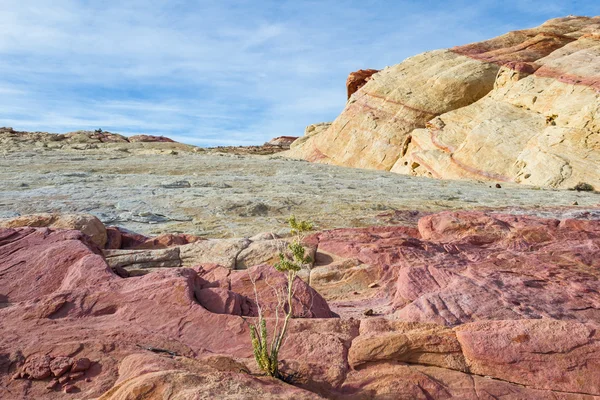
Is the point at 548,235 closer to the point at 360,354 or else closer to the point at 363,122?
the point at 360,354

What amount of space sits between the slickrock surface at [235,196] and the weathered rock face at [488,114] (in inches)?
151

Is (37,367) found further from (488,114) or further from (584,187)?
(488,114)

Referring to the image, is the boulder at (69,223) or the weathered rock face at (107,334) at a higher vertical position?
the boulder at (69,223)

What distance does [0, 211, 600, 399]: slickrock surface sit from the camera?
168 inches

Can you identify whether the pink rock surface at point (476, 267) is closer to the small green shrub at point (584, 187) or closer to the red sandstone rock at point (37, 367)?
the red sandstone rock at point (37, 367)

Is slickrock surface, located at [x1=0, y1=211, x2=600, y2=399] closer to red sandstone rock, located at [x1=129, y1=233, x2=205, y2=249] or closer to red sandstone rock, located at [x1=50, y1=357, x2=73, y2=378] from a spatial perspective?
red sandstone rock, located at [x1=50, y1=357, x2=73, y2=378]

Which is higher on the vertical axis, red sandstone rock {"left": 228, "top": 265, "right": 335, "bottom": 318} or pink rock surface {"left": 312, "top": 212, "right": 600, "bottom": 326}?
red sandstone rock {"left": 228, "top": 265, "right": 335, "bottom": 318}

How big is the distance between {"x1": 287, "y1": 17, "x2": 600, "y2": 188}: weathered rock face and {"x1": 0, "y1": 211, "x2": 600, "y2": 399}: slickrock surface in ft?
49.5

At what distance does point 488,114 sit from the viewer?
2672 cm

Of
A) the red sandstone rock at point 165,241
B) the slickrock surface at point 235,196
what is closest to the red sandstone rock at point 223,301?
the red sandstone rock at point 165,241

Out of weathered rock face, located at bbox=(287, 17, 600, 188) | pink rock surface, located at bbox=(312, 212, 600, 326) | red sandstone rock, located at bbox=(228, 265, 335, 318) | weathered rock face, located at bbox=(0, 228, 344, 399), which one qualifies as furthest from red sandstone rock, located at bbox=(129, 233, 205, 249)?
weathered rock face, located at bbox=(287, 17, 600, 188)

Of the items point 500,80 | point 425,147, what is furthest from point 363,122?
point 500,80

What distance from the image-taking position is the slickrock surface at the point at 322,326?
4270 millimetres

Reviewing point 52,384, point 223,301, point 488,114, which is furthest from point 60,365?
point 488,114
